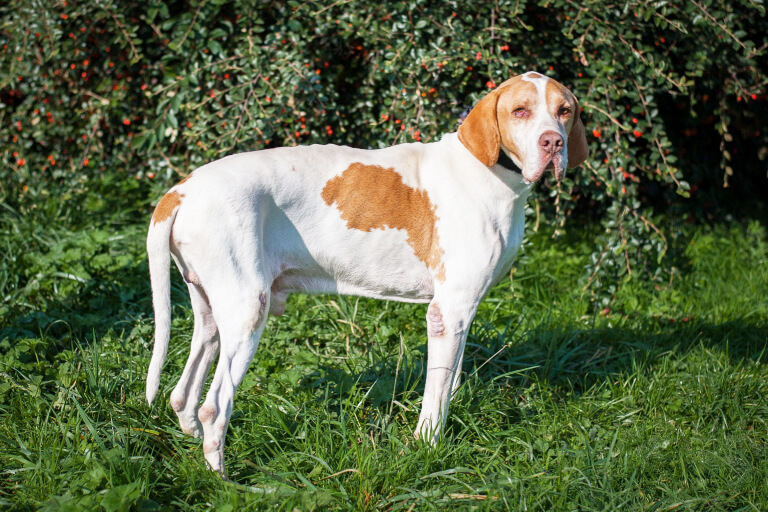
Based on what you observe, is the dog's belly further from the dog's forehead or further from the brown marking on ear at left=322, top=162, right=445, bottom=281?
the dog's forehead

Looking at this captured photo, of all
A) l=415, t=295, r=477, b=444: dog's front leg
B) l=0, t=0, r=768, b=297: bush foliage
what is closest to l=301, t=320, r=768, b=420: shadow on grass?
l=415, t=295, r=477, b=444: dog's front leg

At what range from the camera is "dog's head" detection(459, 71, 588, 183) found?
256 cm

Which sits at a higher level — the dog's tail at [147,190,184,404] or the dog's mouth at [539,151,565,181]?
the dog's mouth at [539,151,565,181]

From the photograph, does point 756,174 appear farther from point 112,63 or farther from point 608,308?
point 112,63

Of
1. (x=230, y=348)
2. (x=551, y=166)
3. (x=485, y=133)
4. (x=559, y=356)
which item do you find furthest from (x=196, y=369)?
(x=559, y=356)

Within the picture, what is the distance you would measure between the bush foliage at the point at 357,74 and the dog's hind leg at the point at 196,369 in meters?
1.72

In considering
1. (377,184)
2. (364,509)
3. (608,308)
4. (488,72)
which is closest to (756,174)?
(608,308)

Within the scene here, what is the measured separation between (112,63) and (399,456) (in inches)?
141

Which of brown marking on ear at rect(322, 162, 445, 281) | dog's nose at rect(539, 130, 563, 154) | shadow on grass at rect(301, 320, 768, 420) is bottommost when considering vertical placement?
shadow on grass at rect(301, 320, 768, 420)

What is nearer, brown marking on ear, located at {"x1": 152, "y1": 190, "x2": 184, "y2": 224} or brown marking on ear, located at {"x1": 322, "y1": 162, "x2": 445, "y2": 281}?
brown marking on ear, located at {"x1": 152, "y1": 190, "x2": 184, "y2": 224}

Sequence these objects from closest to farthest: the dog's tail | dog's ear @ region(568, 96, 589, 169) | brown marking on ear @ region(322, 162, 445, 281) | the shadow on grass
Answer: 1. the dog's tail
2. brown marking on ear @ region(322, 162, 445, 281)
3. dog's ear @ region(568, 96, 589, 169)
4. the shadow on grass

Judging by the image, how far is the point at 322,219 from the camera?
262 centimetres

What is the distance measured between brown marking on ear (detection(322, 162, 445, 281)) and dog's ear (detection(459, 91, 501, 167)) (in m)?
0.27

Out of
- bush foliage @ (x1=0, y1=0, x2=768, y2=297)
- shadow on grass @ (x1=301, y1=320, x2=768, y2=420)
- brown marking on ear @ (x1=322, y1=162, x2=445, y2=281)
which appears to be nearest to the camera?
brown marking on ear @ (x1=322, y1=162, x2=445, y2=281)
